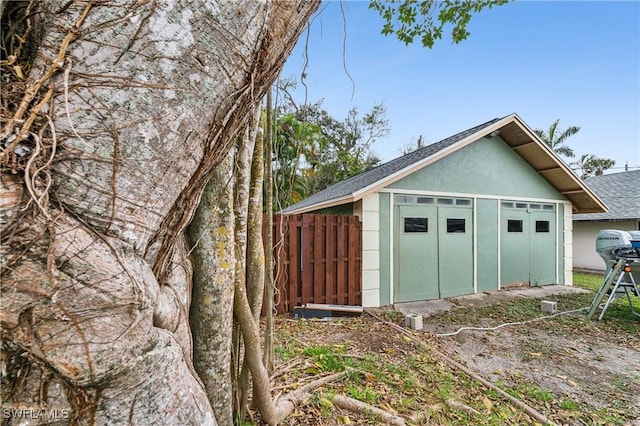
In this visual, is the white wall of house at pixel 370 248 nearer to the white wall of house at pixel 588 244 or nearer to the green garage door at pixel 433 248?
the green garage door at pixel 433 248

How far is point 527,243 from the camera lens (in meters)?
8.42

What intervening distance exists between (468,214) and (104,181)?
26.6ft

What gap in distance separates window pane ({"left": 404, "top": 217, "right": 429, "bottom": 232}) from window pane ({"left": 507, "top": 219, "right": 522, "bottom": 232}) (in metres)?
2.92

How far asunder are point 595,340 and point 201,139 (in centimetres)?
661

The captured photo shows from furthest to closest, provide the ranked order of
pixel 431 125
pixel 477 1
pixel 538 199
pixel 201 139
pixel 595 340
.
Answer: pixel 431 125
pixel 538 199
pixel 595 340
pixel 477 1
pixel 201 139

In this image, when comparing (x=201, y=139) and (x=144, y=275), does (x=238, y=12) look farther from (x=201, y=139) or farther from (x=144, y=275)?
(x=144, y=275)

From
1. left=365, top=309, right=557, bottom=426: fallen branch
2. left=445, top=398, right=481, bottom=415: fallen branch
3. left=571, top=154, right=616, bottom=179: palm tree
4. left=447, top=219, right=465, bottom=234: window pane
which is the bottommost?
left=365, top=309, right=557, bottom=426: fallen branch

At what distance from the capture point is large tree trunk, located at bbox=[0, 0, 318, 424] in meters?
0.79

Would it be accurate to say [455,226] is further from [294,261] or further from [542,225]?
[294,261]

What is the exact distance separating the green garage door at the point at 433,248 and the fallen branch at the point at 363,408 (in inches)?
177

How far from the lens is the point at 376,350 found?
3.94 metres

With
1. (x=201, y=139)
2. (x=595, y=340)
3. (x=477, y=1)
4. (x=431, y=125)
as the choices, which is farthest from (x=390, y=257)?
(x=431, y=125)

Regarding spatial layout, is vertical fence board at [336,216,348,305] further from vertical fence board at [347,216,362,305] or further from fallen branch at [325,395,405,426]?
fallen branch at [325,395,405,426]

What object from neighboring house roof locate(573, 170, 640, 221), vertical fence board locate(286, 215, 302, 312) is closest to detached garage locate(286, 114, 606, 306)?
vertical fence board locate(286, 215, 302, 312)
